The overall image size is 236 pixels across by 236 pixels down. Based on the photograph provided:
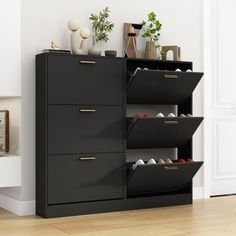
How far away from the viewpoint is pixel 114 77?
14.6 ft

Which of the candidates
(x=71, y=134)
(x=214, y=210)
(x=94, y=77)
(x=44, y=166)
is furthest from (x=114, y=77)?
(x=214, y=210)

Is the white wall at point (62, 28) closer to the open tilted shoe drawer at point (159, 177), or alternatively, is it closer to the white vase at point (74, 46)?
the white vase at point (74, 46)

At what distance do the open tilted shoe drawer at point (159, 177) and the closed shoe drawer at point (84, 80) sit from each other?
613mm

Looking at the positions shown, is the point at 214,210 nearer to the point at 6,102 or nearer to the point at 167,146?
the point at 167,146

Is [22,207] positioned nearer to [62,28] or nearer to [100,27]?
[62,28]

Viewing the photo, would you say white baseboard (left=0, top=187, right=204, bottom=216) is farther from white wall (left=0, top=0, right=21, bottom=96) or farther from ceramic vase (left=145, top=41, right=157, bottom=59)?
ceramic vase (left=145, top=41, right=157, bottom=59)

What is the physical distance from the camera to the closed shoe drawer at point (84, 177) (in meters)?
4.22

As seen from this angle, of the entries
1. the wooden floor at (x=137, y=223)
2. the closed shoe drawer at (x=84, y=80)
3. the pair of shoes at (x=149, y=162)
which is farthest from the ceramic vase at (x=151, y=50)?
the wooden floor at (x=137, y=223)

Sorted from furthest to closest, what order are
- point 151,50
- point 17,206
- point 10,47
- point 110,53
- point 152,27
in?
point 152,27, point 151,50, point 110,53, point 17,206, point 10,47

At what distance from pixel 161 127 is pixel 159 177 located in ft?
1.41

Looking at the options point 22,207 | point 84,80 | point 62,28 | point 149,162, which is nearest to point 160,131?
point 149,162

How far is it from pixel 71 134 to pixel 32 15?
3.41 feet

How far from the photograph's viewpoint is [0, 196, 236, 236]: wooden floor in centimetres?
372

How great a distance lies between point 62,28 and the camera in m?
4.54
